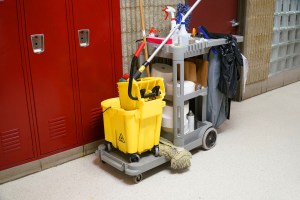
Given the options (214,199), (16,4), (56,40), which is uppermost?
(16,4)

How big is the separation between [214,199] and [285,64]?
3219 millimetres

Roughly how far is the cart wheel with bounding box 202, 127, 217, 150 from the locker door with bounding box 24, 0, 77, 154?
1155 millimetres

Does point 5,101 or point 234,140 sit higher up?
point 5,101

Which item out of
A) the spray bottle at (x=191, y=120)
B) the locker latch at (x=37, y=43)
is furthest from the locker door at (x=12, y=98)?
the spray bottle at (x=191, y=120)

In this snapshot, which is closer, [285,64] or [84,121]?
[84,121]

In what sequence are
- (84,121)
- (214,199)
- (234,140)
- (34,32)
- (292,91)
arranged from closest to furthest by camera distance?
(214,199) → (34,32) → (84,121) → (234,140) → (292,91)

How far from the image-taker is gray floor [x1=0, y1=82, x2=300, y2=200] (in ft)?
7.97

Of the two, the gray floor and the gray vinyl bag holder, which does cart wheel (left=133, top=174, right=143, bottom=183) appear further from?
the gray vinyl bag holder

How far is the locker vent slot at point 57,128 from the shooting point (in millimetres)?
2770

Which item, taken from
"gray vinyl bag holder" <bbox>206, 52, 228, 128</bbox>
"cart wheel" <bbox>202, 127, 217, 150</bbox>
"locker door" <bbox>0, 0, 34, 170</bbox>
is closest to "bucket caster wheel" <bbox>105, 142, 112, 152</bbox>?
"locker door" <bbox>0, 0, 34, 170</bbox>

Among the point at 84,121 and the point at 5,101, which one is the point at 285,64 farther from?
the point at 5,101

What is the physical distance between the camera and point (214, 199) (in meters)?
2.35

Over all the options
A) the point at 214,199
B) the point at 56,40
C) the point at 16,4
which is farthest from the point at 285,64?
the point at 16,4

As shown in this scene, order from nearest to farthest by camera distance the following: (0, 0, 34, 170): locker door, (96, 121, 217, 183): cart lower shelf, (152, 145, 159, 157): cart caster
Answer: (0, 0, 34, 170): locker door → (96, 121, 217, 183): cart lower shelf → (152, 145, 159, 157): cart caster
